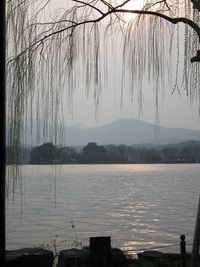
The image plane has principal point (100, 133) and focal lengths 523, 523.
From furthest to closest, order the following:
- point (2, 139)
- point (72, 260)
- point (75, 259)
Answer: point (72, 260) → point (75, 259) → point (2, 139)

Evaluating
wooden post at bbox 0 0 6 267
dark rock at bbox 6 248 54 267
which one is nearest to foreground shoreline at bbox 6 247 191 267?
dark rock at bbox 6 248 54 267

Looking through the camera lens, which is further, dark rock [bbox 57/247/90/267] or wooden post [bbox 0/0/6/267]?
dark rock [bbox 57/247/90/267]

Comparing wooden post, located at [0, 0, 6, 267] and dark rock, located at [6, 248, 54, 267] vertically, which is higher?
wooden post, located at [0, 0, 6, 267]

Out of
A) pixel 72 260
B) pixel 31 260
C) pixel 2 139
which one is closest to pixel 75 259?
pixel 72 260

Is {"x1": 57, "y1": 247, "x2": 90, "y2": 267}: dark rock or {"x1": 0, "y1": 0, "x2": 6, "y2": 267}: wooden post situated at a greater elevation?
{"x1": 0, "y1": 0, "x2": 6, "y2": 267}: wooden post

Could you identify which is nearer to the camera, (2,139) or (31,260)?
(2,139)

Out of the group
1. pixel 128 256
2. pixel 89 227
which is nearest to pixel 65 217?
pixel 89 227

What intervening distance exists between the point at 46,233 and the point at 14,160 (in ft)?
54.9

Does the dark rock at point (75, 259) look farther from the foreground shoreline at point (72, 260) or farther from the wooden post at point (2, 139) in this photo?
the wooden post at point (2, 139)

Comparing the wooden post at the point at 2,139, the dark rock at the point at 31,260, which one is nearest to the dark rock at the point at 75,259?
the dark rock at the point at 31,260

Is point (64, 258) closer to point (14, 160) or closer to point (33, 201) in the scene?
point (14, 160)

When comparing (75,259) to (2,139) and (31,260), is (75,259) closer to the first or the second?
(31,260)

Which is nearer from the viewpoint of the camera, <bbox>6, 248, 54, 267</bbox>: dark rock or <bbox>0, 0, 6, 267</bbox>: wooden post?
<bbox>0, 0, 6, 267</bbox>: wooden post

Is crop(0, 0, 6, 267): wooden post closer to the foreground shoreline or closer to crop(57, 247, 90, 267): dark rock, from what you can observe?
the foreground shoreline
